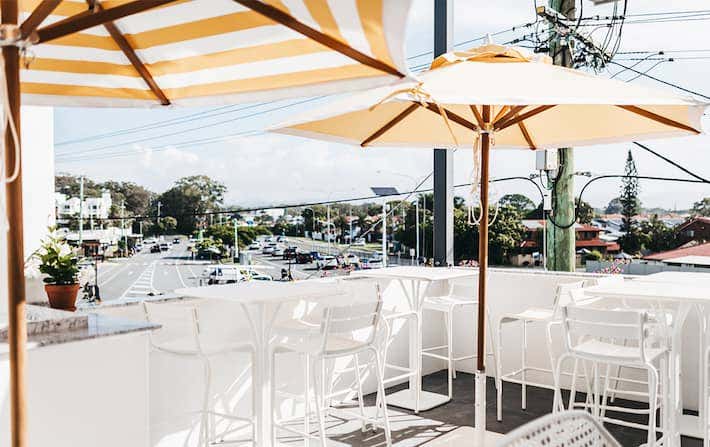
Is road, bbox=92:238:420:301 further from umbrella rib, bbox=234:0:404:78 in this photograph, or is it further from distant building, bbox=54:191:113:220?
umbrella rib, bbox=234:0:404:78

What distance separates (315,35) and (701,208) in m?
6.41

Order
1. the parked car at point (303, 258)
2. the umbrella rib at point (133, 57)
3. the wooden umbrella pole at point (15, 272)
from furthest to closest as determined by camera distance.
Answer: the parked car at point (303, 258) < the umbrella rib at point (133, 57) < the wooden umbrella pole at point (15, 272)

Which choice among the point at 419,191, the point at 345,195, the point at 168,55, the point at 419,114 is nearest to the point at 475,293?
the point at 419,191

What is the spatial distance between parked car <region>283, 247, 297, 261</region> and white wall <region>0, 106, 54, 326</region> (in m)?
1.91

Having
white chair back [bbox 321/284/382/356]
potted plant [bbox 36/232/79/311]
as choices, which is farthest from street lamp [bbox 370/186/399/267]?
potted plant [bbox 36/232/79/311]

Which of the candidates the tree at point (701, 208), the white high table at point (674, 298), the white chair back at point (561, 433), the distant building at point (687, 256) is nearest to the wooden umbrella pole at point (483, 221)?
the white high table at point (674, 298)

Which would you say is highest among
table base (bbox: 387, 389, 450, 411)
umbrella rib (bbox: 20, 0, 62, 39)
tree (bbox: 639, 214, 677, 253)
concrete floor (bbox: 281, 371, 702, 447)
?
umbrella rib (bbox: 20, 0, 62, 39)

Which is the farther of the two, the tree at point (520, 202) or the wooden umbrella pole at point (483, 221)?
the tree at point (520, 202)

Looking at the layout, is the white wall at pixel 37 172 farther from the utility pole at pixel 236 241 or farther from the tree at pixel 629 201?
the tree at pixel 629 201

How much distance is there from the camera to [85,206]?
3818 millimetres

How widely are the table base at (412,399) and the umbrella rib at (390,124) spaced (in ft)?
7.16

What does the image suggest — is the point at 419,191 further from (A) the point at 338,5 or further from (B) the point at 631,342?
(A) the point at 338,5

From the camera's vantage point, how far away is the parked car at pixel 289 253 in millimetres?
5062

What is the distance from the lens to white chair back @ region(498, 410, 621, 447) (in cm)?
139
